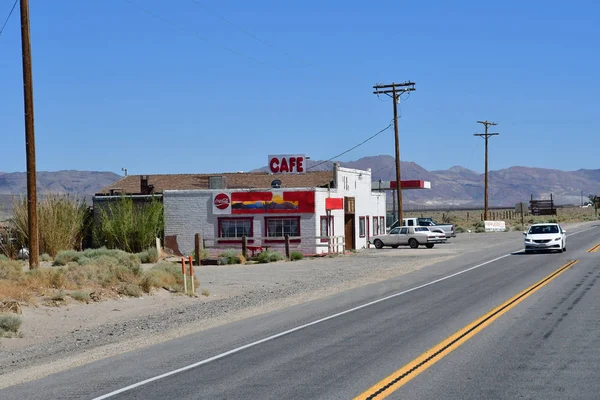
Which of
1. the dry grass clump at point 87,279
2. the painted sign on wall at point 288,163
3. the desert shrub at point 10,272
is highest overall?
the painted sign on wall at point 288,163

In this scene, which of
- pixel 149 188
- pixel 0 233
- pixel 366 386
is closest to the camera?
pixel 366 386

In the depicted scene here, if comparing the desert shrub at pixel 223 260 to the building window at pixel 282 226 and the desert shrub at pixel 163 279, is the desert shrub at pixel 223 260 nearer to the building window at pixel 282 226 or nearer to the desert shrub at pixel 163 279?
the building window at pixel 282 226

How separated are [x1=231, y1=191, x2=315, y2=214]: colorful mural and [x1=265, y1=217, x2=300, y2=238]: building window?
0.48m

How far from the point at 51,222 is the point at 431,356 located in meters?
30.8

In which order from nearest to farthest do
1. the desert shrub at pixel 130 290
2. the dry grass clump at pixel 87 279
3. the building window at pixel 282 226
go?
the dry grass clump at pixel 87 279 < the desert shrub at pixel 130 290 < the building window at pixel 282 226

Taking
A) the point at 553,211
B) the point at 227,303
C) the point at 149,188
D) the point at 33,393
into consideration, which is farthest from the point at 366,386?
the point at 553,211

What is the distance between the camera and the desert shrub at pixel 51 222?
128 feet

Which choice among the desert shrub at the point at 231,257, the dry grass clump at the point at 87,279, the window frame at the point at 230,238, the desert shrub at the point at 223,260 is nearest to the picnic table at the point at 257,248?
the window frame at the point at 230,238

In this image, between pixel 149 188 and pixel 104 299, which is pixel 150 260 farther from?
pixel 104 299

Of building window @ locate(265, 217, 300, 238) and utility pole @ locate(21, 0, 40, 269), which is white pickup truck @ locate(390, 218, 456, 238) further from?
utility pole @ locate(21, 0, 40, 269)

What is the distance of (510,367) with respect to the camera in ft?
38.1

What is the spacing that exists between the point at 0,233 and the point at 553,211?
10727 cm

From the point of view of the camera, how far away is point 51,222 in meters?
40.1

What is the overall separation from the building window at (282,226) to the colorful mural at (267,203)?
0.48 m
